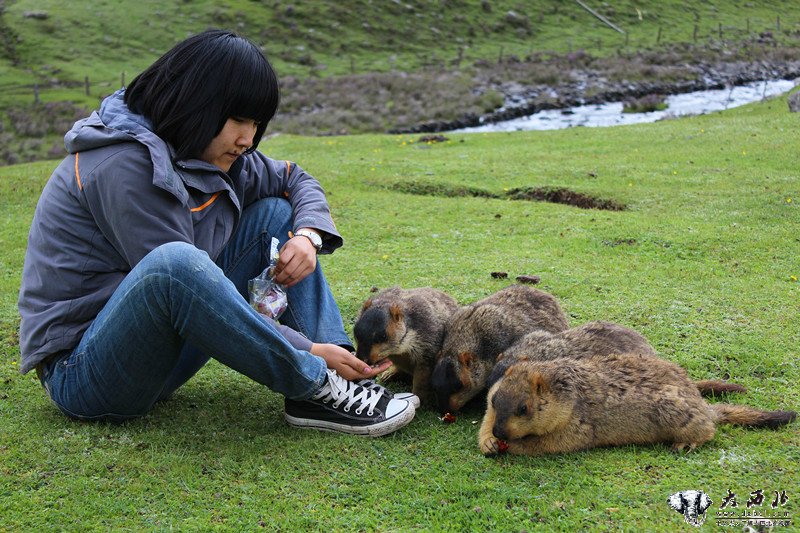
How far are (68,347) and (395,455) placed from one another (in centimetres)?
201

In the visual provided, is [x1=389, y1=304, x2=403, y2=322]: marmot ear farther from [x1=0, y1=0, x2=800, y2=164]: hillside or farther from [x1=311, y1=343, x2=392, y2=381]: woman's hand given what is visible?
[x1=0, y1=0, x2=800, y2=164]: hillside

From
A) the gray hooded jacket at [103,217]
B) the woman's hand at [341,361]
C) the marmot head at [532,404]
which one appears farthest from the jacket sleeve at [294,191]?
the marmot head at [532,404]

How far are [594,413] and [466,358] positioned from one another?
1.08 meters

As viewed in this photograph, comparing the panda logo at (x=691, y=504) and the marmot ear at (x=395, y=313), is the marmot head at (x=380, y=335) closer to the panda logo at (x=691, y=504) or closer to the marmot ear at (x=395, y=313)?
the marmot ear at (x=395, y=313)

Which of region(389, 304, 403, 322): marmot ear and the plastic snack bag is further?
region(389, 304, 403, 322): marmot ear

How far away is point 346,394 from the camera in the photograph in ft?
15.3

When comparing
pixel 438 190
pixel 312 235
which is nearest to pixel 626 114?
pixel 438 190

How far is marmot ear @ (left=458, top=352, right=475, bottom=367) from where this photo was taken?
207 inches

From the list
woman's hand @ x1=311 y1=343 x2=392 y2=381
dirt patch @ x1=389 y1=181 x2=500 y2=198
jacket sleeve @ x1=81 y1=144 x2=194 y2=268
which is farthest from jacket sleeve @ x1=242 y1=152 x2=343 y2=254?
dirt patch @ x1=389 y1=181 x2=500 y2=198

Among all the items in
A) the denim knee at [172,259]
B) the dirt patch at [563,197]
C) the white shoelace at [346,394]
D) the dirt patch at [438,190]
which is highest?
the denim knee at [172,259]

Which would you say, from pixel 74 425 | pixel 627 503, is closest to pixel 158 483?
pixel 74 425

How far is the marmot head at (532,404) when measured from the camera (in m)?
4.41

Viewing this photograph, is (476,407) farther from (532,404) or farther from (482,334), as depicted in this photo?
(532,404)

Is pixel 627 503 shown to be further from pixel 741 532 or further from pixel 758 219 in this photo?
pixel 758 219
